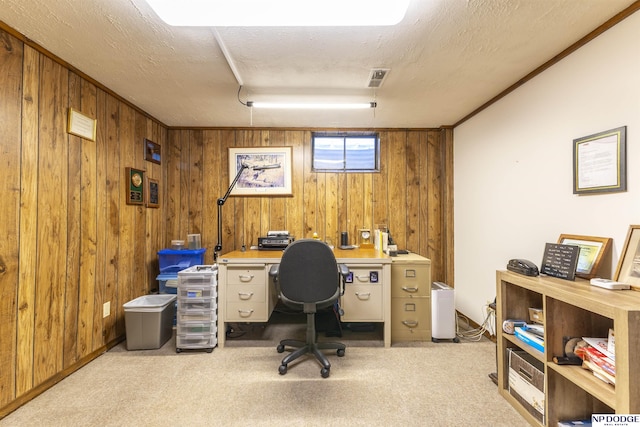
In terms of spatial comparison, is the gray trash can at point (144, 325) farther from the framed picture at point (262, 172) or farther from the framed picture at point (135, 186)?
the framed picture at point (262, 172)

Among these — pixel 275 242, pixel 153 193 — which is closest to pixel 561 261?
pixel 275 242

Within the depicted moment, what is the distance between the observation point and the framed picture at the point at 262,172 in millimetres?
3568

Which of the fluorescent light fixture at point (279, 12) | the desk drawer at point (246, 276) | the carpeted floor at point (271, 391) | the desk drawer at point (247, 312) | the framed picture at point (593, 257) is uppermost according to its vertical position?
the fluorescent light fixture at point (279, 12)

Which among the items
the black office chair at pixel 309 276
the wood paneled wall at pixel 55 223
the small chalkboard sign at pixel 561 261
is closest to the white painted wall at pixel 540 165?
the small chalkboard sign at pixel 561 261

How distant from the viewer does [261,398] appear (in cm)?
187

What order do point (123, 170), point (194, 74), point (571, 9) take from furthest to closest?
point (123, 170)
point (194, 74)
point (571, 9)

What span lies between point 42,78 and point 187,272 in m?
1.79

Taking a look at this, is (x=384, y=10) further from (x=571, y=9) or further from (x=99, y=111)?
(x=99, y=111)

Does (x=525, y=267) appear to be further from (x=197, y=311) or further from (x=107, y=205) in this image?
(x=107, y=205)

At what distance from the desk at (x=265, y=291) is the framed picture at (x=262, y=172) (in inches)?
48.0

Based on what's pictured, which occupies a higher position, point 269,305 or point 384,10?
point 384,10

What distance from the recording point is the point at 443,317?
2717mm

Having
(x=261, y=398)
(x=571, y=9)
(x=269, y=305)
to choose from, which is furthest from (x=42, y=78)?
(x=571, y=9)

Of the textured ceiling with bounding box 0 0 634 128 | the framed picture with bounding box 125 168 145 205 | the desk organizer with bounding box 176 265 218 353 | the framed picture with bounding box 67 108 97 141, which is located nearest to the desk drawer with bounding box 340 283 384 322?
the desk organizer with bounding box 176 265 218 353
